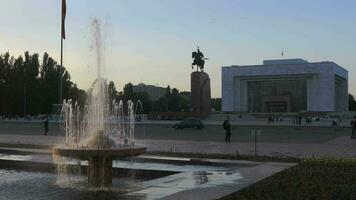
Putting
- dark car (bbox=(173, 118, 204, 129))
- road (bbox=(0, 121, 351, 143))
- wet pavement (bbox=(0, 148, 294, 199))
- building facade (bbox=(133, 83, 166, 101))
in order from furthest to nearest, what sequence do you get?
1. building facade (bbox=(133, 83, 166, 101))
2. dark car (bbox=(173, 118, 204, 129))
3. road (bbox=(0, 121, 351, 143))
4. wet pavement (bbox=(0, 148, 294, 199))

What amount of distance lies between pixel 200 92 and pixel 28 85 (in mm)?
35627

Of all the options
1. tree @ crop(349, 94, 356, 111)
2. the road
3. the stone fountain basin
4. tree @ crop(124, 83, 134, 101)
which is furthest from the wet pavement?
tree @ crop(349, 94, 356, 111)

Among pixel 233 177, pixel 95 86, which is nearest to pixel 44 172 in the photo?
pixel 95 86

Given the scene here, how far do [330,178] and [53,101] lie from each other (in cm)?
9690

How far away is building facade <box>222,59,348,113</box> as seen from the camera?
124750mm

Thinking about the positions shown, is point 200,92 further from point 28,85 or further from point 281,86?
point 281,86

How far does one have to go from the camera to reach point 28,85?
102 metres

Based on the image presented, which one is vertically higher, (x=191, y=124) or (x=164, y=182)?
(x=191, y=124)

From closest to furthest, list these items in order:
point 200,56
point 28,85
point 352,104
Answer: point 200,56
point 28,85
point 352,104

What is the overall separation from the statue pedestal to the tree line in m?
28.3

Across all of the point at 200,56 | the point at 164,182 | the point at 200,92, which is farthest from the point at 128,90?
the point at 164,182

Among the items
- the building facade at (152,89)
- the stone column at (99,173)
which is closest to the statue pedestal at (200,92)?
the stone column at (99,173)

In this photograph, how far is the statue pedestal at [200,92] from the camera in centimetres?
8556

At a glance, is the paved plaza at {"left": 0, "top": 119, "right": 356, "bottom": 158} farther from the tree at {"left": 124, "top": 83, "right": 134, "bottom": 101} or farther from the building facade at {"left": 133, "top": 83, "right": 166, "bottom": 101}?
the building facade at {"left": 133, "top": 83, "right": 166, "bottom": 101}
